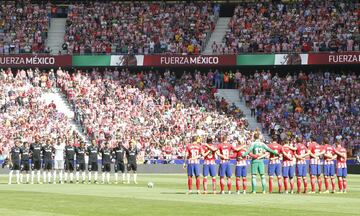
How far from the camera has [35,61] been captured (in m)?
75.1

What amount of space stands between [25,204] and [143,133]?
1386 inches

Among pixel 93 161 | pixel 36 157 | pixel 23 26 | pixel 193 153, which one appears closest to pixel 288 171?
pixel 193 153

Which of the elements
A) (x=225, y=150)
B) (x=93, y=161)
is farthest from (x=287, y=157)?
(x=93, y=161)

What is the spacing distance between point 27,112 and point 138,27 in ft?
52.9

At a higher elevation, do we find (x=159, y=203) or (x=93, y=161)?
(x=93, y=161)

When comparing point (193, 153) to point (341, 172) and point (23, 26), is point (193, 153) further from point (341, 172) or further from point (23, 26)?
point (23, 26)

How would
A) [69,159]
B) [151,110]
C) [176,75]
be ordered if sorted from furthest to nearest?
[176,75]
[151,110]
[69,159]

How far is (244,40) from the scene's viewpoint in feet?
252

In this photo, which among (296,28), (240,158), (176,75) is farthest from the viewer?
(176,75)

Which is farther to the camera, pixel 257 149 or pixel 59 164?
pixel 59 164

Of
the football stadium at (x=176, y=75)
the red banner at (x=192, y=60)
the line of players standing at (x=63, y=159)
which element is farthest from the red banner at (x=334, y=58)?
the line of players standing at (x=63, y=159)

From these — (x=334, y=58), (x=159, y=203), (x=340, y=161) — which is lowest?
(x=159, y=203)

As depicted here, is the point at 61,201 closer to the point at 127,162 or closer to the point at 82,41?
the point at 127,162

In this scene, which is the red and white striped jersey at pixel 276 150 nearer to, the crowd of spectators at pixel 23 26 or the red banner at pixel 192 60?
the red banner at pixel 192 60
